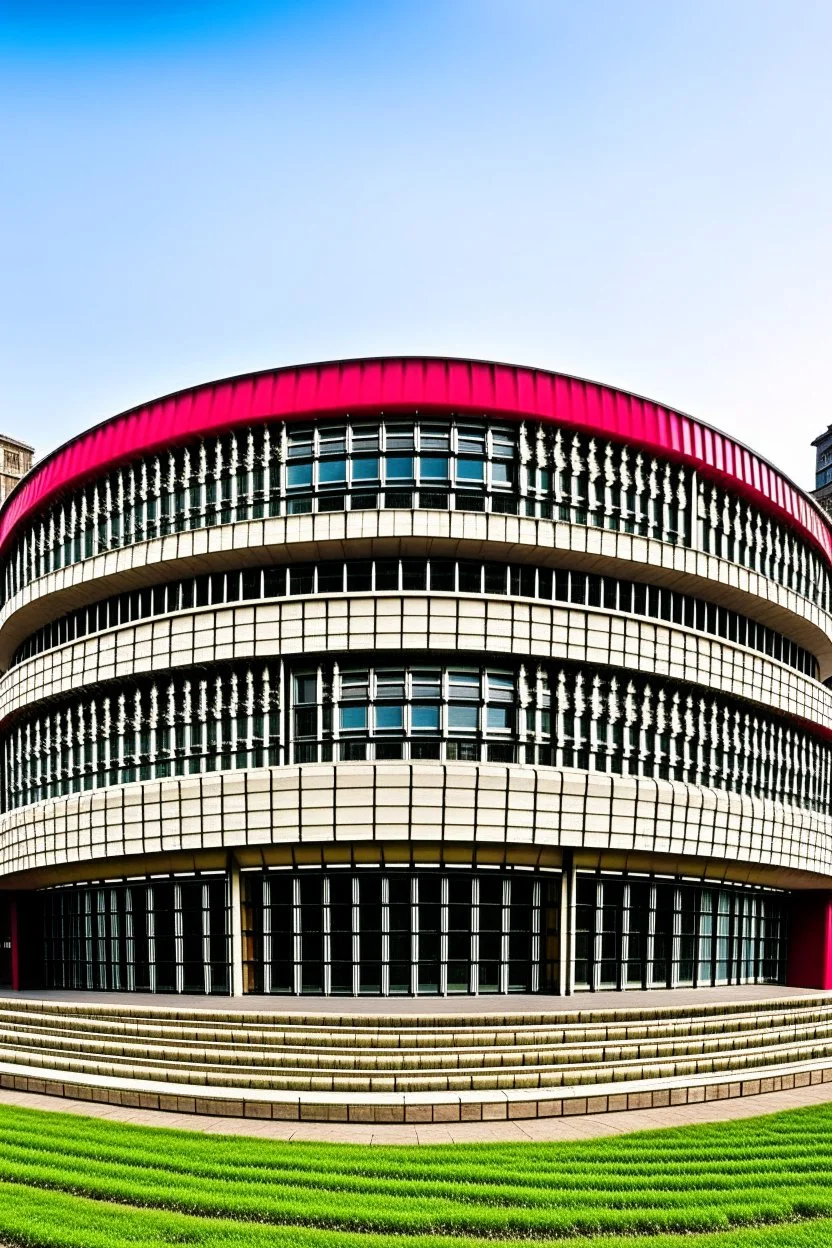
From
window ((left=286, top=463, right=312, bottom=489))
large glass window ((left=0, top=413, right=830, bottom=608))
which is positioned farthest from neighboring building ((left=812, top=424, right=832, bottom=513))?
window ((left=286, top=463, right=312, bottom=489))

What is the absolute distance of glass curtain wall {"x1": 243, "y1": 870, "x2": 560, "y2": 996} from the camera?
22.5m

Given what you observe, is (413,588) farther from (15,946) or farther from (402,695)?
(15,946)

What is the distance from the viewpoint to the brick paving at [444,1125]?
13.6 m

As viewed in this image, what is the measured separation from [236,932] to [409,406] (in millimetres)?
12896

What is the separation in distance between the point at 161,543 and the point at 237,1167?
1668 cm

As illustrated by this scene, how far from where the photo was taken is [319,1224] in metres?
9.93

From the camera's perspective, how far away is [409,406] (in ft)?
78.3

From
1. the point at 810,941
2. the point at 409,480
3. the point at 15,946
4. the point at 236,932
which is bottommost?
the point at 810,941

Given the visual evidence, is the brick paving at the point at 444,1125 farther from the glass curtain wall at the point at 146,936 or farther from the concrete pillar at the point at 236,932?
the glass curtain wall at the point at 146,936

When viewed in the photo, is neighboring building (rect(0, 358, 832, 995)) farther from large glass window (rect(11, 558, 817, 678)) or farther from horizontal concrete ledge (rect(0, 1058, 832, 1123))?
horizontal concrete ledge (rect(0, 1058, 832, 1123))

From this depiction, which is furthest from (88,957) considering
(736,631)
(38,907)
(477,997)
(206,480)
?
(736,631)

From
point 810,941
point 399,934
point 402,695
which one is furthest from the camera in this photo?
point 810,941

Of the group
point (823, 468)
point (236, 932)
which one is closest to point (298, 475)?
point (236, 932)

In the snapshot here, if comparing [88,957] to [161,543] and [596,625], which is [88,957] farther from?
[596,625]
